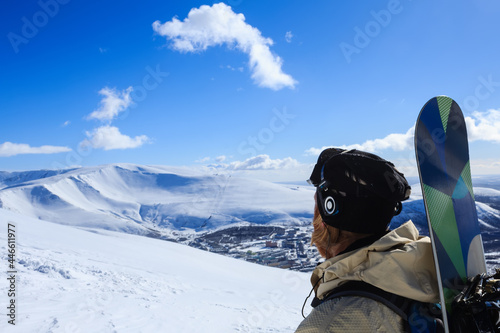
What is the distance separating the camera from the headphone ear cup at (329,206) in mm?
1814

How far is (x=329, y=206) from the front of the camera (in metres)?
1.84

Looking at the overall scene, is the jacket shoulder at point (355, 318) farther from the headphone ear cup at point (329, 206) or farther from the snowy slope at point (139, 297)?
the snowy slope at point (139, 297)

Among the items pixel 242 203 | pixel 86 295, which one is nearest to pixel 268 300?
pixel 86 295

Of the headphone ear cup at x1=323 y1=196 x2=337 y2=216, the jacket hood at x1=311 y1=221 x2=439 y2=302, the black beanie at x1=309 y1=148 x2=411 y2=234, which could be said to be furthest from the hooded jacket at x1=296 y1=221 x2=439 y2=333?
the headphone ear cup at x1=323 y1=196 x2=337 y2=216

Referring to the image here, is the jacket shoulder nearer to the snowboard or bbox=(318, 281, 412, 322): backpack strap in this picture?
bbox=(318, 281, 412, 322): backpack strap

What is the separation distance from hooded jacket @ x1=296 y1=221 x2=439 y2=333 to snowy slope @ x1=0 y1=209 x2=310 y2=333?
21.0 ft

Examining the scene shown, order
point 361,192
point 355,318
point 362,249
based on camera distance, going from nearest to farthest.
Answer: point 355,318 < point 362,249 < point 361,192

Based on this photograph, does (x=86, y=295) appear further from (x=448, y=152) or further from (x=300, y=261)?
(x=300, y=261)

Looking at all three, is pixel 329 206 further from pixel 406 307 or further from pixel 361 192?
pixel 406 307

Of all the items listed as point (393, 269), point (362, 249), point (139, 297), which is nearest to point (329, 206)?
point (362, 249)

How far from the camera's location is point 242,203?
193750mm

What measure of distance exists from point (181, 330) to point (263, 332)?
6.28ft

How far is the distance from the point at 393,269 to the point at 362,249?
0.57 feet

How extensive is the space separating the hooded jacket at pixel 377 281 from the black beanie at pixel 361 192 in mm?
194
